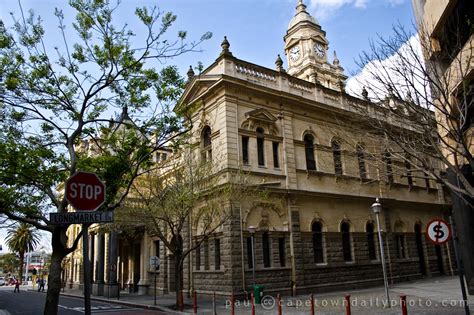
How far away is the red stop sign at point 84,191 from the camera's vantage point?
20.1ft

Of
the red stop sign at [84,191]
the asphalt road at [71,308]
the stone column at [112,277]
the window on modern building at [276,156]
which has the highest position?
the window on modern building at [276,156]

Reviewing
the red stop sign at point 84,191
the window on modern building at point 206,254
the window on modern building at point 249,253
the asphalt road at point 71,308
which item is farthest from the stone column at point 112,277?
the red stop sign at point 84,191

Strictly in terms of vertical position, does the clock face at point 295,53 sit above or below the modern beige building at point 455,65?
above

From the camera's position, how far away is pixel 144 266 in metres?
31.0

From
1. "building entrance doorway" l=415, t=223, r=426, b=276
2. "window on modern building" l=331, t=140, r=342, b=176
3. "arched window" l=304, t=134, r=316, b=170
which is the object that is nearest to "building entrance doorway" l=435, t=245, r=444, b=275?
"building entrance doorway" l=415, t=223, r=426, b=276

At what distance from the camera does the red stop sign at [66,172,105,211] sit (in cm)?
613

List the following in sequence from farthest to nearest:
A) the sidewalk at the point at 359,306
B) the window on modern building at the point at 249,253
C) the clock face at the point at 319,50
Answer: the clock face at the point at 319,50
the window on modern building at the point at 249,253
the sidewalk at the point at 359,306

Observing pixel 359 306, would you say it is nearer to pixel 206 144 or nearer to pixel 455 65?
pixel 455 65

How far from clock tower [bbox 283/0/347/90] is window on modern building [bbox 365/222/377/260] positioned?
21.8 m

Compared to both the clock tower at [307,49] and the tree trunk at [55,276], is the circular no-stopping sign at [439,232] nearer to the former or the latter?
the tree trunk at [55,276]

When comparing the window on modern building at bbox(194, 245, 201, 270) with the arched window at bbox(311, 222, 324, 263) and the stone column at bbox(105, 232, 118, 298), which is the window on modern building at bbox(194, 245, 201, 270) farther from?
the stone column at bbox(105, 232, 118, 298)

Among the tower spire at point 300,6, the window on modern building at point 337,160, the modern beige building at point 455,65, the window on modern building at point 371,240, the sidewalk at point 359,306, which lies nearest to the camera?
the modern beige building at point 455,65

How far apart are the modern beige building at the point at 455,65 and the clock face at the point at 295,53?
27.7m

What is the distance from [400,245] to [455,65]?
59.2 ft
